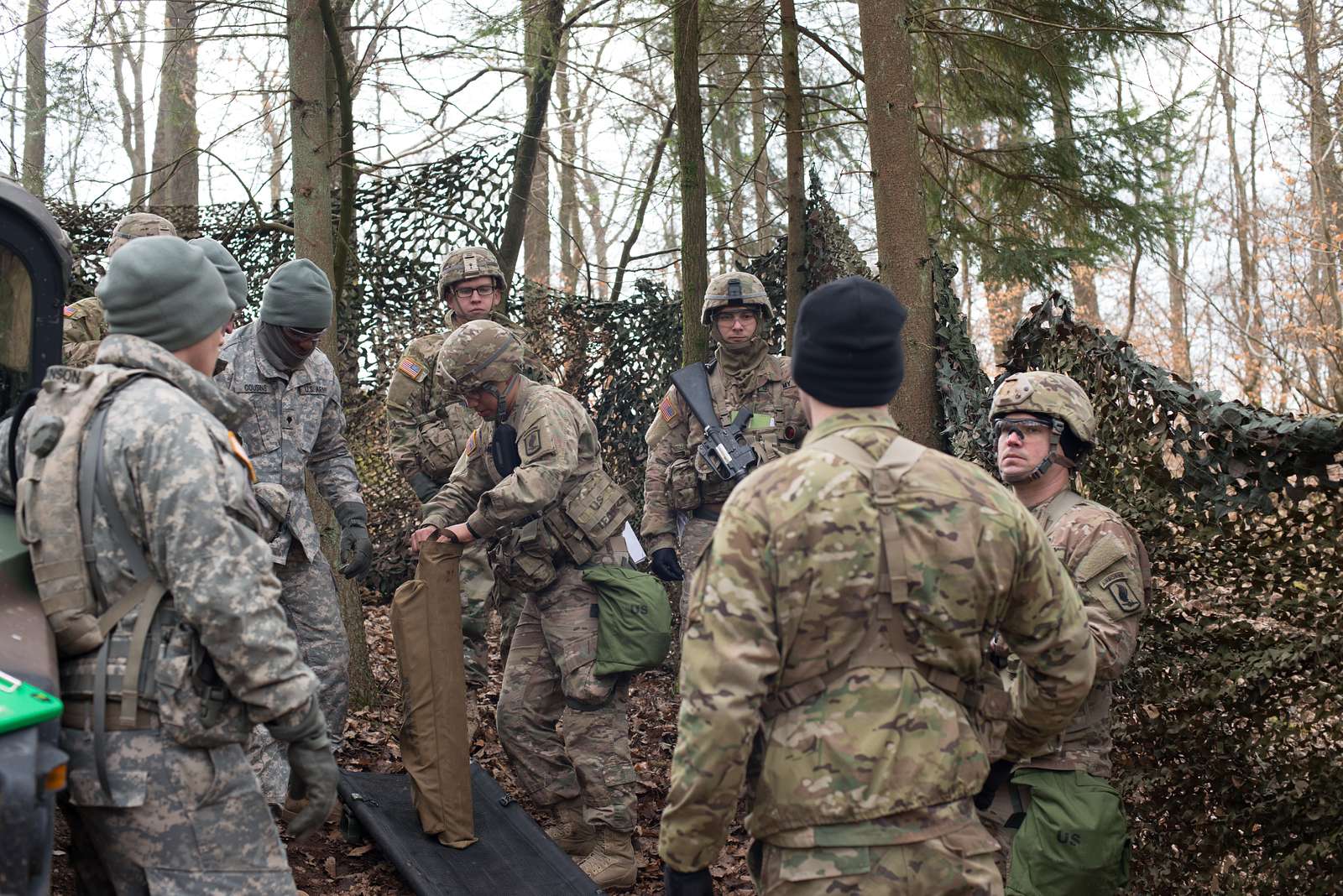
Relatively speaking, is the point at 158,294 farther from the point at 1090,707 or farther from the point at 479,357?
the point at 1090,707

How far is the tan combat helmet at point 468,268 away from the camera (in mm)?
6941

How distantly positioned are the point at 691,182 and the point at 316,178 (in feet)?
8.07

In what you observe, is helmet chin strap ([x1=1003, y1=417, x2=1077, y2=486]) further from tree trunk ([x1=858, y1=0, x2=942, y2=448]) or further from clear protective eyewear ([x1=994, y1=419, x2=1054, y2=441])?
tree trunk ([x1=858, y1=0, x2=942, y2=448])

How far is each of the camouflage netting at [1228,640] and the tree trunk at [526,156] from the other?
6.30m

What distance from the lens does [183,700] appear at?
282cm

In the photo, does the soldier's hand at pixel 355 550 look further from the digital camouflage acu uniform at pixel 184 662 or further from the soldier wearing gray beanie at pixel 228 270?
the digital camouflage acu uniform at pixel 184 662

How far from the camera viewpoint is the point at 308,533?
17.0 ft

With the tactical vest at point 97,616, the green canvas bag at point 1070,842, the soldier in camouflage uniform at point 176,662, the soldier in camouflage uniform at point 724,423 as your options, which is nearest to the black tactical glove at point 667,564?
the soldier in camouflage uniform at point 724,423

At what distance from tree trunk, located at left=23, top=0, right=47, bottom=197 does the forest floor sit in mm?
3284

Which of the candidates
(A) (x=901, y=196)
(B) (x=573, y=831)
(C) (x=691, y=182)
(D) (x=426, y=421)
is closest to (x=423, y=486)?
(D) (x=426, y=421)

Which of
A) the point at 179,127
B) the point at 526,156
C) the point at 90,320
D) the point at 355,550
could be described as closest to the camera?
the point at 355,550

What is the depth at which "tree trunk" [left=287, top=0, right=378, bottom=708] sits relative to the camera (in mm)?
6758

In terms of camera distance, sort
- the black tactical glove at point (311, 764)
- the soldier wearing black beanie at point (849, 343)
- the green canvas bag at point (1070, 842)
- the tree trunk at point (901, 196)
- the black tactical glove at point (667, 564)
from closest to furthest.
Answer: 1. the soldier wearing black beanie at point (849, 343)
2. the black tactical glove at point (311, 764)
3. the green canvas bag at point (1070, 842)
4. the tree trunk at point (901, 196)
5. the black tactical glove at point (667, 564)

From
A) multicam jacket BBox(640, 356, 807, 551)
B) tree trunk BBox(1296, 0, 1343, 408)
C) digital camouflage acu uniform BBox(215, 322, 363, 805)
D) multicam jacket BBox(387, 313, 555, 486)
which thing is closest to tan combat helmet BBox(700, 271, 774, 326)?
multicam jacket BBox(640, 356, 807, 551)
